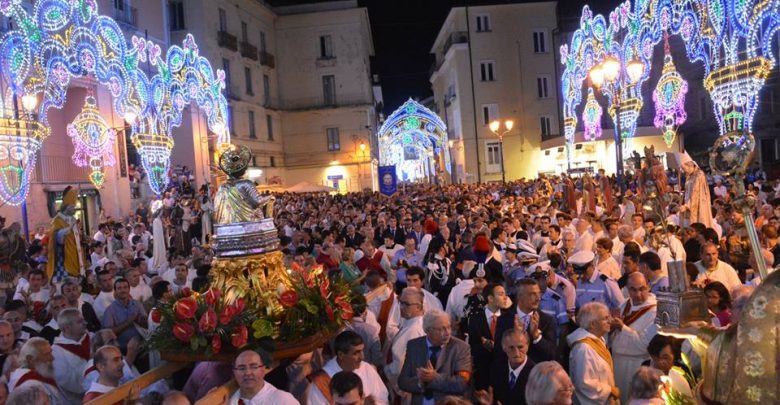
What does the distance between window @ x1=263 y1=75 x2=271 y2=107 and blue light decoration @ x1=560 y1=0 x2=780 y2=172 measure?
23.2m

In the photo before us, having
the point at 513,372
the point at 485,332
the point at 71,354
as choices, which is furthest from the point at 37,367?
the point at 485,332

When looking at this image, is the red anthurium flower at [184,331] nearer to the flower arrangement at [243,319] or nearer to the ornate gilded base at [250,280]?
the flower arrangement at [243,319]

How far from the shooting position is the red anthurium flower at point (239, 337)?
4.80 m

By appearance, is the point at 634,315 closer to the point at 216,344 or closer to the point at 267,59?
the point at 216,344

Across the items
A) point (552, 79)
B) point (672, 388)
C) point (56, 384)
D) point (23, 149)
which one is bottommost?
point (56, 384)

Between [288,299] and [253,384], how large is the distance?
2.26ft

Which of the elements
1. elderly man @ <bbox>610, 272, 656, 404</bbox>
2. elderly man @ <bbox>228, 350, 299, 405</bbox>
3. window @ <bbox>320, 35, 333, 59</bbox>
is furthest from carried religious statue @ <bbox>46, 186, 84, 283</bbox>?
window @ <bbox>320, 35, 333, 59</bbox>

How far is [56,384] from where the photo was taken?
5.70m

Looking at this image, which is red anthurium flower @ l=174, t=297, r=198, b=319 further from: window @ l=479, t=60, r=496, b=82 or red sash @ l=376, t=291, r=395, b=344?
window @ l=479, t=60, r=496, b=82

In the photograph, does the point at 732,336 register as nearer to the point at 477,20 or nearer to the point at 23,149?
the point at 23,149

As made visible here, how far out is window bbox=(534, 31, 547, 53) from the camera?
4906 cm

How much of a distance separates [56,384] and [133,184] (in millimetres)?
23813

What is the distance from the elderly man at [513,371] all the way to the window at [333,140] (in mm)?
43456

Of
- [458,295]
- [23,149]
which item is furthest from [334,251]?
[23,149]
